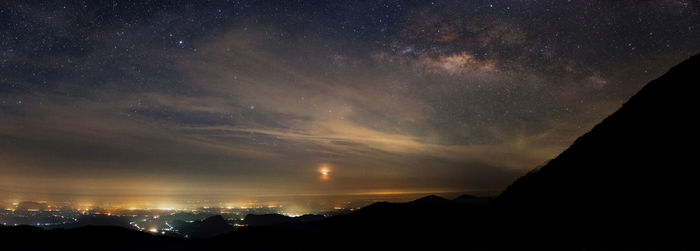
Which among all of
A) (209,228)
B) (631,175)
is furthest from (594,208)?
(209,228)

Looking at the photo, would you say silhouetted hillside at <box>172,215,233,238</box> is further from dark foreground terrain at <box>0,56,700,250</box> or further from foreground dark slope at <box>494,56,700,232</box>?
foreground dark slope at <box>494,56,700,232</box>

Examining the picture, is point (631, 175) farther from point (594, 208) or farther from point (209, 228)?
point (209, 228)

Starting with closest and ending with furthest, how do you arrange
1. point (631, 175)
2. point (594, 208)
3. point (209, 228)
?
point (594, 208)
point (631, 175)
point (209, 228)

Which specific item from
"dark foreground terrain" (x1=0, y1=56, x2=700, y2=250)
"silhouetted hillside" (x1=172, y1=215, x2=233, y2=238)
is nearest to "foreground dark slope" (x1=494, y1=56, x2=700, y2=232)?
"dark foreground terrain" (x1=0, y1=56, x2=700, y2=250)

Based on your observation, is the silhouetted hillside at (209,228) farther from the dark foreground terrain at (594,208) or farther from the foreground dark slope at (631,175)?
the foreground dark slope at (631,175)

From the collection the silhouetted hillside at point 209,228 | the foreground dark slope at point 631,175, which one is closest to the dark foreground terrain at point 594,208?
the foreground dark slope at point 631,175

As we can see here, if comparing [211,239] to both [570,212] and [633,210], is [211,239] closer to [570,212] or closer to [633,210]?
[570,212]
